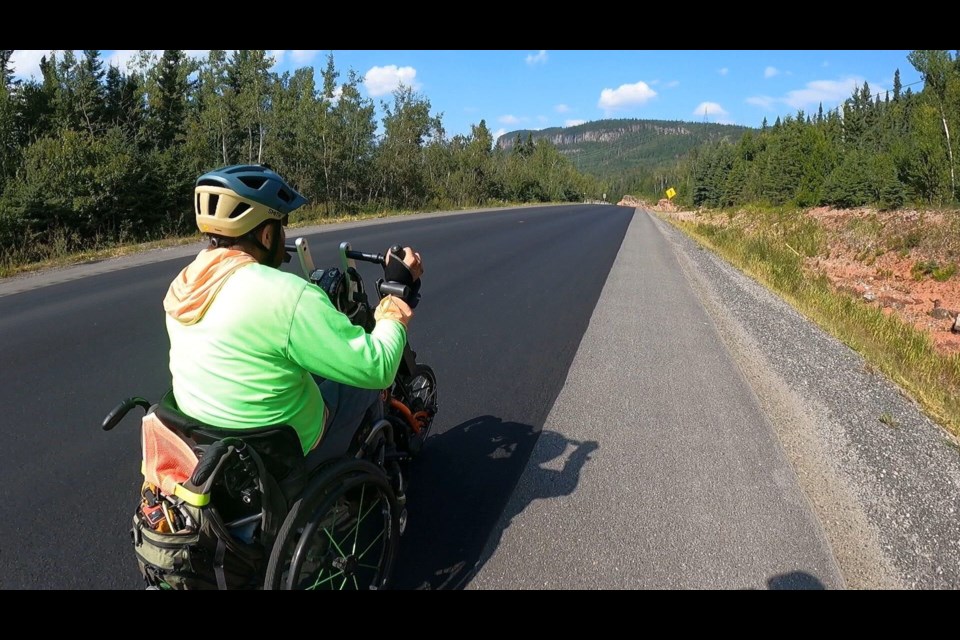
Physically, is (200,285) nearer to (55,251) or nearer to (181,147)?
(55,251)

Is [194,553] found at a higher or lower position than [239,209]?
lower

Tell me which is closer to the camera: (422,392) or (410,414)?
(410,414)

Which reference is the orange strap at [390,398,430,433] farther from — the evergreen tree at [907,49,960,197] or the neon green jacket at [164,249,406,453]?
the evergreen tree at [907,49,960,197]

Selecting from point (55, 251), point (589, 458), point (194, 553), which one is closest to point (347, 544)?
point (194, 553)

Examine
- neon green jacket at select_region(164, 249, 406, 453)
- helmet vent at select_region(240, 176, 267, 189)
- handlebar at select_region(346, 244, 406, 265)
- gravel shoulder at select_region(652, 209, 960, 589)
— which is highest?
helmet vent at select_region(240, 176, 267, 189)

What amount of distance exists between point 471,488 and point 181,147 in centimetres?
2597

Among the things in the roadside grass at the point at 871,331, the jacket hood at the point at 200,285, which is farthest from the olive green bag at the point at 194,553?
the roadside grass at the point at 871,331

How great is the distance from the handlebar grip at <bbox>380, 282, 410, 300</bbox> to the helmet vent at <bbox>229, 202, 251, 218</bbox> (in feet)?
2.12

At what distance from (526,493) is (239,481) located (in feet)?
6.41

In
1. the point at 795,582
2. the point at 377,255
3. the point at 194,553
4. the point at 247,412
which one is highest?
the point at 377,255

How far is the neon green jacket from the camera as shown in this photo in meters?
2.02

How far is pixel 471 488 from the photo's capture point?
12.1 feet

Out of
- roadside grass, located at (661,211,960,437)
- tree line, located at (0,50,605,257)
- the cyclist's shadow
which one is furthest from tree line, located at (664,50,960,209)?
tree line, located at (0,50,605,257)
